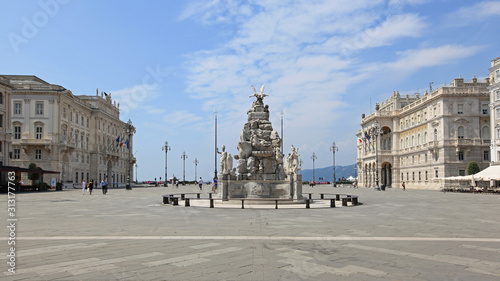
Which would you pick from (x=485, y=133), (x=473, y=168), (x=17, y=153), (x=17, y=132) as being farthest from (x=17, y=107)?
(x=485, y=133)

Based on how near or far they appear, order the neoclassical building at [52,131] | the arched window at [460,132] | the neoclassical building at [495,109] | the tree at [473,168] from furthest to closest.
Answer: the neoclassical building at [52,131] → the arched window at [460,132] → the tree at [473,168] → the neoclassical building at [495,109]

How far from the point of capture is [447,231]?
1274cm

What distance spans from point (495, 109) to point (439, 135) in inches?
375

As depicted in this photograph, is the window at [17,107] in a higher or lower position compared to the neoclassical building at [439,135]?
higher

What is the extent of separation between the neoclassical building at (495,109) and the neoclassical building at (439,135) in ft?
18.6

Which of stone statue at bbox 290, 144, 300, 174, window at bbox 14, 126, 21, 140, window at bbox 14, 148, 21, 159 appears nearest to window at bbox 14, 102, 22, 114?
window at bbox 14, 126, 21, 140

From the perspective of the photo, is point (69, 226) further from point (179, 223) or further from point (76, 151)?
point (76, 151)

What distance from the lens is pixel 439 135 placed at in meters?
58.8

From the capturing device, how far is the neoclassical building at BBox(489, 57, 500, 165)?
4966cm

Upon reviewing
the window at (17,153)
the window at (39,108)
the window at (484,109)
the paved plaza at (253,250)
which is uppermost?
the window at (39,108)

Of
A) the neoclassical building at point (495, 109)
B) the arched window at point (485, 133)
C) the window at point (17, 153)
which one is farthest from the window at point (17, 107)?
the arched window at point (485, 133)

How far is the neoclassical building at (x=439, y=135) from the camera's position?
56531 millimetres

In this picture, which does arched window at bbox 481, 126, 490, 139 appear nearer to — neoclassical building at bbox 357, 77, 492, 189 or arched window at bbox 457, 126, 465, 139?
neoclassical building at bbox 357, 77, 492, 189

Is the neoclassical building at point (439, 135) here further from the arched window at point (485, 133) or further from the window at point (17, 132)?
the window at point (17, 132)
